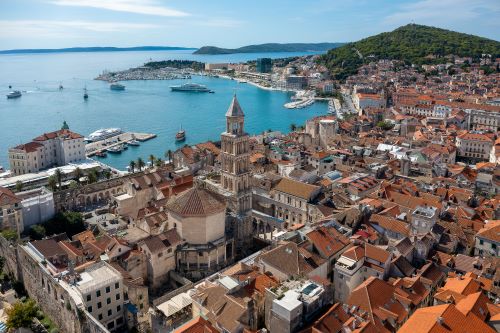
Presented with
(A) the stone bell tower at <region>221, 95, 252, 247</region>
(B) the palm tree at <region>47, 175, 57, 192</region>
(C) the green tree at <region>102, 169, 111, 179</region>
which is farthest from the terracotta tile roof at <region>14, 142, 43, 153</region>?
(A) the stone bell tower at <region>221, 95, 252, 247</region>

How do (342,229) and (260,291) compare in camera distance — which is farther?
(342,229)

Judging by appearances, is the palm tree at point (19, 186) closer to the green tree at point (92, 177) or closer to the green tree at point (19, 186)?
the green tree at point (19, 186)

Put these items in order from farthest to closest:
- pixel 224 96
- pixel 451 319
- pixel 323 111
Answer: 1. pixel 224 96
2. pixel 323 111
3. pixel 451 319

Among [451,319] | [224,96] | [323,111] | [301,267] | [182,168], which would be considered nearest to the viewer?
[451,319]

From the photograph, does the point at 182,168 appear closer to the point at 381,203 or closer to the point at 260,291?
the point at 381,203

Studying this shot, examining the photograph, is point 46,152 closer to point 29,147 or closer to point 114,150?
point 29,147

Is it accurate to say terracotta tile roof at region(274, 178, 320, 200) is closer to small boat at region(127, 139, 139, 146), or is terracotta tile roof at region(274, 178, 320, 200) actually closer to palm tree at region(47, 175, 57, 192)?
palm tree at region(47, 175, 57, 192)

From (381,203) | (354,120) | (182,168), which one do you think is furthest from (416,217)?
(354,120)
